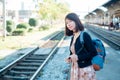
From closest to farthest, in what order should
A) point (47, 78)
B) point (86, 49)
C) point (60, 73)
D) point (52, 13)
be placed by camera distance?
1. point (86, 49)
2. point (47, 78)
3. point (60, 73)
4. point (52, 13)

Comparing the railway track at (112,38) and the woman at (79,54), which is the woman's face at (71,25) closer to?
the woman at (79,54)

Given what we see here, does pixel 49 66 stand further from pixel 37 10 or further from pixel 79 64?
pixel 37 10

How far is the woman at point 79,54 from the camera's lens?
427 centimetres

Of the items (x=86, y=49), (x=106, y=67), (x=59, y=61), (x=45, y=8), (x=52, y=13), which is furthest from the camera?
(x=52, y=13)

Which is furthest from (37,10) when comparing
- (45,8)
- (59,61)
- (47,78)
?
(47,78)

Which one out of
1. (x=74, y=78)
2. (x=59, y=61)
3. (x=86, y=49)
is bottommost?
(x=59, y=61)

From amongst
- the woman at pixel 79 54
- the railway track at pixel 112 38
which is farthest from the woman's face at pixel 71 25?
the railway track at pixel 112 38

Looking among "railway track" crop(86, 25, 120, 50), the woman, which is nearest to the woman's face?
the woman

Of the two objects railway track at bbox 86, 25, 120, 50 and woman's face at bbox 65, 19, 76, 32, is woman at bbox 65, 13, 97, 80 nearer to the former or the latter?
woman's face at bbox 65, 19, 76, 32

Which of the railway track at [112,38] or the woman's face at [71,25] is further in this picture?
the railway track at [112,38]

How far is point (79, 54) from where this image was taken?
427 cm

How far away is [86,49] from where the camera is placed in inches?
169

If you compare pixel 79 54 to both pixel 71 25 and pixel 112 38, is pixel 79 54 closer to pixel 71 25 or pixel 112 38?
pixel 71 25

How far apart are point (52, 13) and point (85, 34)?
2250 inches
